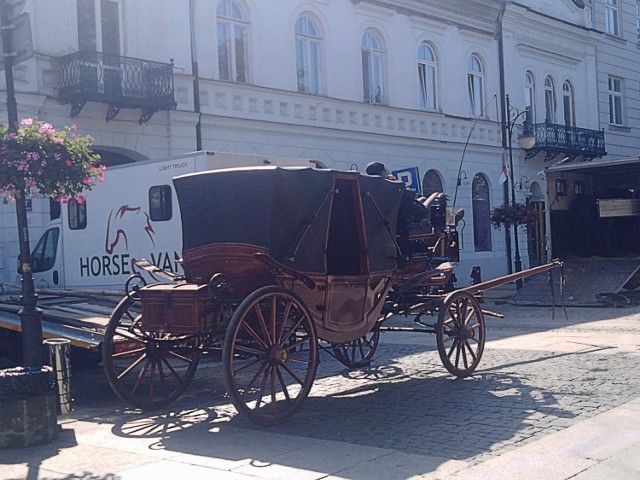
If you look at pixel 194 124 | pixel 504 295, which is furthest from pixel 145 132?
pixel 504 295

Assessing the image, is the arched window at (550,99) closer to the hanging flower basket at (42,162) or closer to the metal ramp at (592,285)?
the metal ramp at (592,285)

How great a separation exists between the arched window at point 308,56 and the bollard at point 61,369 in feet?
55.7

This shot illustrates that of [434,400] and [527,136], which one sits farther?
[527,136]

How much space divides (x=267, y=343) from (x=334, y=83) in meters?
18.4

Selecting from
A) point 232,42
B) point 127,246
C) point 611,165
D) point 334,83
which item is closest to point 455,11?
point 334,83

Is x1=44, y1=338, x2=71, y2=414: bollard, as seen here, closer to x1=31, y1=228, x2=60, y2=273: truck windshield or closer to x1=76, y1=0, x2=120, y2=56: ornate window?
x1=31, y1=228, x2=60, y2=273: truck windshield

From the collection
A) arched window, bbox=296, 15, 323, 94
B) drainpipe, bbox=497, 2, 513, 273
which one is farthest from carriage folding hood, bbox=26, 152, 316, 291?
drainpipe, bbox=497, 2, 513, 273

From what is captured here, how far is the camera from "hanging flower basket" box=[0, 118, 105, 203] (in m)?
8.15

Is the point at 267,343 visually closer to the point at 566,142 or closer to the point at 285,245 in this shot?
the point at 285,245

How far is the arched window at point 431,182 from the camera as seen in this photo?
2836cm

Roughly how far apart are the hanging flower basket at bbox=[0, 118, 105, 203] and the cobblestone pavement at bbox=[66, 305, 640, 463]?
2.38 metres

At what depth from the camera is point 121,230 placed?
46.1ft

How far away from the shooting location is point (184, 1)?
2106cm

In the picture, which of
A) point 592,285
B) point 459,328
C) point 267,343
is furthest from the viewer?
point 592,285
